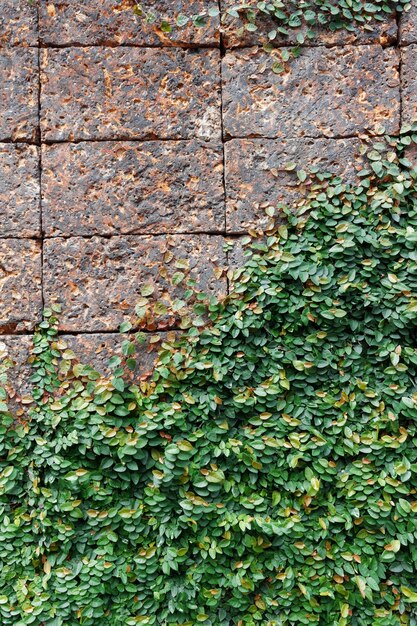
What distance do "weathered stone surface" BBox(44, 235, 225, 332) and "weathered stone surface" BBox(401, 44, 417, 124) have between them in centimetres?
110

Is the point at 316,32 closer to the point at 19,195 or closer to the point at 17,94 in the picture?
the point at 17,94

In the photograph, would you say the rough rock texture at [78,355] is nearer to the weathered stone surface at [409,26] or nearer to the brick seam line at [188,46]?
the brick seam line at [188,46]

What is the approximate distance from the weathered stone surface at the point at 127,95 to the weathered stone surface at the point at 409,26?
3.13ft

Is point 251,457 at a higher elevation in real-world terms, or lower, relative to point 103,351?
lower

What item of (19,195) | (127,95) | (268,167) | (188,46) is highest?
(188,46)

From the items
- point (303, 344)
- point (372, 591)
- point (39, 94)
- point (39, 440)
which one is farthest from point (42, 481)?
point (39, 94)

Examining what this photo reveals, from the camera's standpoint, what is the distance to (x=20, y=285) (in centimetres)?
287

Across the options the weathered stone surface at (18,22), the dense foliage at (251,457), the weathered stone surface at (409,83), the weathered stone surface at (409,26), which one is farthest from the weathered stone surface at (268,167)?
the weathered stone surface at (18,22)

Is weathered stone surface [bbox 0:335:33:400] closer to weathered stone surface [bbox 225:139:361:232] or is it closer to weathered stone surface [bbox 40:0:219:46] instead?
weathered stone surface [bbox 225:139:361:232]

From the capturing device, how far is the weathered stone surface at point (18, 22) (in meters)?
2.88

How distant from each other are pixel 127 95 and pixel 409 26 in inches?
56.0

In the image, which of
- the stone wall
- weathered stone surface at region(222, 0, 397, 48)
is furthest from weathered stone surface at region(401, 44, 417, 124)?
weathered stone surface at region(222, 0, 397, 48)

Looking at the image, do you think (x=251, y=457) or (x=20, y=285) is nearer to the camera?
(x=251, y=457)

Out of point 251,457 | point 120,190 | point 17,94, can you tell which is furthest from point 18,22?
point 251,457
